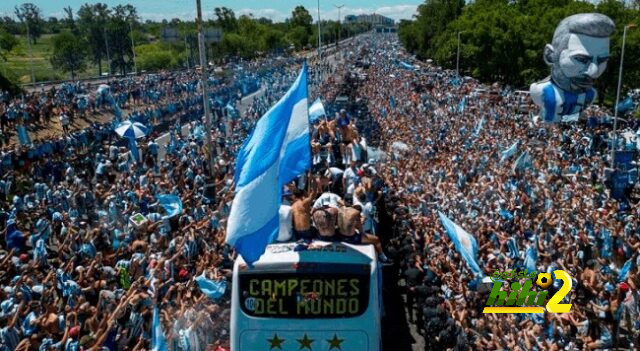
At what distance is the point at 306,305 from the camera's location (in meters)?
6.30

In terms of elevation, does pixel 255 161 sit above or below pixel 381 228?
above

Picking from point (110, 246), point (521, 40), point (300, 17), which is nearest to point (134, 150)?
point (110, 246)

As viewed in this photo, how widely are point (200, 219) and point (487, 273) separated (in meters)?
5.99

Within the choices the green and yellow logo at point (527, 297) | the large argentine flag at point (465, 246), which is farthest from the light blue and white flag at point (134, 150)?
the green and yellow logo at point (527, 297)

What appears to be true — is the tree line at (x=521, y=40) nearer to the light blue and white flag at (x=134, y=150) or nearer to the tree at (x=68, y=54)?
the light blue and white flag at (x=134, y=150)

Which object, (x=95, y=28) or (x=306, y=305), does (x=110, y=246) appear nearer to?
(x=306, y=305)

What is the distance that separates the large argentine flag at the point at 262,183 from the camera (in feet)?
20.5

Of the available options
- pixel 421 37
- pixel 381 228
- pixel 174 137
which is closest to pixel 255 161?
pixel 381 228

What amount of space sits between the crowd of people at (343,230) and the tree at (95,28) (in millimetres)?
64154

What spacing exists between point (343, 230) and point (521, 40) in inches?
1523

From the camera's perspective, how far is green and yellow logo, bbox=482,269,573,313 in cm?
796

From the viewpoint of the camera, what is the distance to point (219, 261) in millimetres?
9906

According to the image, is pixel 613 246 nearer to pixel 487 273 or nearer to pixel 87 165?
pixel 487 273

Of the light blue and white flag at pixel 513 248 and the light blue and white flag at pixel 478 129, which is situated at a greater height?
the light blue and white flag at pixel 478 129
